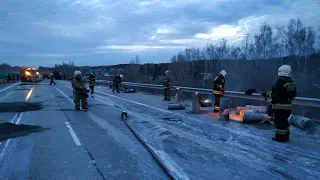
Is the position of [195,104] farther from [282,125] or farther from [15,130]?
[15,130]

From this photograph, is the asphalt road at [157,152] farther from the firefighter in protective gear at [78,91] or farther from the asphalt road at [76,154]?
the firefighter in protective gear at [78,91]

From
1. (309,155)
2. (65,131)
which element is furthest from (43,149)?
(309,155)

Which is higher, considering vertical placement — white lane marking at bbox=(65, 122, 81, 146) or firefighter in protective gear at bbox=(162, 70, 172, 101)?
firefighter in protective gear at bbox=(162, 70, 172, 101)

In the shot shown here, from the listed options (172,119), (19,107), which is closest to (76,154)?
(172,119)

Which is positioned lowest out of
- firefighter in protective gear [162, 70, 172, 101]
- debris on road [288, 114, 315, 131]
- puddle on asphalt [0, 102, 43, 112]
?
puddle on asphalt [0, 102, 43, 112]

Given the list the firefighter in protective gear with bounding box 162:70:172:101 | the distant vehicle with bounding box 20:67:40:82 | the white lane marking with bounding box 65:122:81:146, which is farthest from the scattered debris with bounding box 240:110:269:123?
the distant vehicle with bounding box 20:67:40:82

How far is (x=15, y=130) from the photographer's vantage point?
9148 mm

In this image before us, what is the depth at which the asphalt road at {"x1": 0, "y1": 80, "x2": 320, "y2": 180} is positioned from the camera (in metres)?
5.23

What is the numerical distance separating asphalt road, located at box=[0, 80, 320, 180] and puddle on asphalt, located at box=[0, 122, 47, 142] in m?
0.03

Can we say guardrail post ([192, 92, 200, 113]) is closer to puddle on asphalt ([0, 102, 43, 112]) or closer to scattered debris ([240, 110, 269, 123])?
scattered debris ([240, 110, 269, 123])

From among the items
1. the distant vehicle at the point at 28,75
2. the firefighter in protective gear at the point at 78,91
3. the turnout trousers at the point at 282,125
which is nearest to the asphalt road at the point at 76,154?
the turnout trousers at the point at 282,125

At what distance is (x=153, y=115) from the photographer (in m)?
12.2

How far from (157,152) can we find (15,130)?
4883 mm

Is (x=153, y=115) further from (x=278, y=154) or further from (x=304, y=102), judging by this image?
(x=278, y=154)
